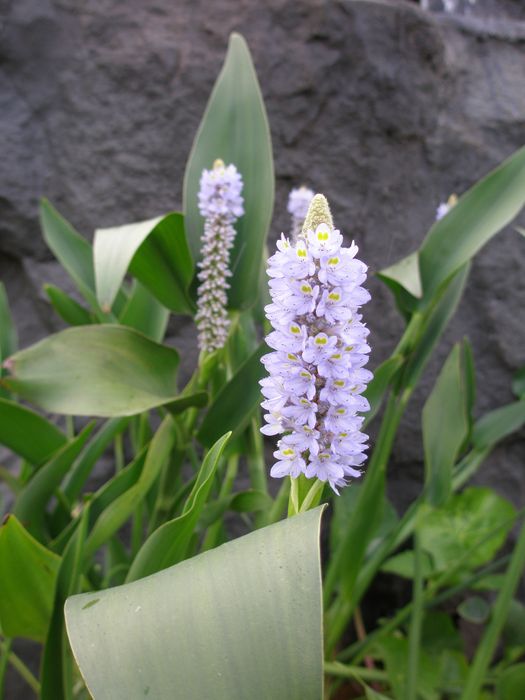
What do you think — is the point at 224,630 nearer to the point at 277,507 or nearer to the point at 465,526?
the point at 277,507

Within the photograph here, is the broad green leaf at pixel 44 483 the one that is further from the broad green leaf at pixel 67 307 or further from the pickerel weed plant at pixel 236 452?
the broad green leaf at pixel 67 307

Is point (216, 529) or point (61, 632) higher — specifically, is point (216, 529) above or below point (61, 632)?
below

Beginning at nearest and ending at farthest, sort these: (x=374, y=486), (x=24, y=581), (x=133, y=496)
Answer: (x=24, y=581), (x=133, y=496), (x=374, y=486)


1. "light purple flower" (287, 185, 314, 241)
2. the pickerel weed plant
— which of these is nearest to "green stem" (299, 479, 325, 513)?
the pickerel weed plant

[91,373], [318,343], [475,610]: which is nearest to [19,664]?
[91,373]

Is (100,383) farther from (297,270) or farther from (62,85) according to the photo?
(62,85)

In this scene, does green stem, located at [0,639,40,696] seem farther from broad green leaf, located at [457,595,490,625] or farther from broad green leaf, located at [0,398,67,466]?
broad green leaf, located at [457,595,490,625]
